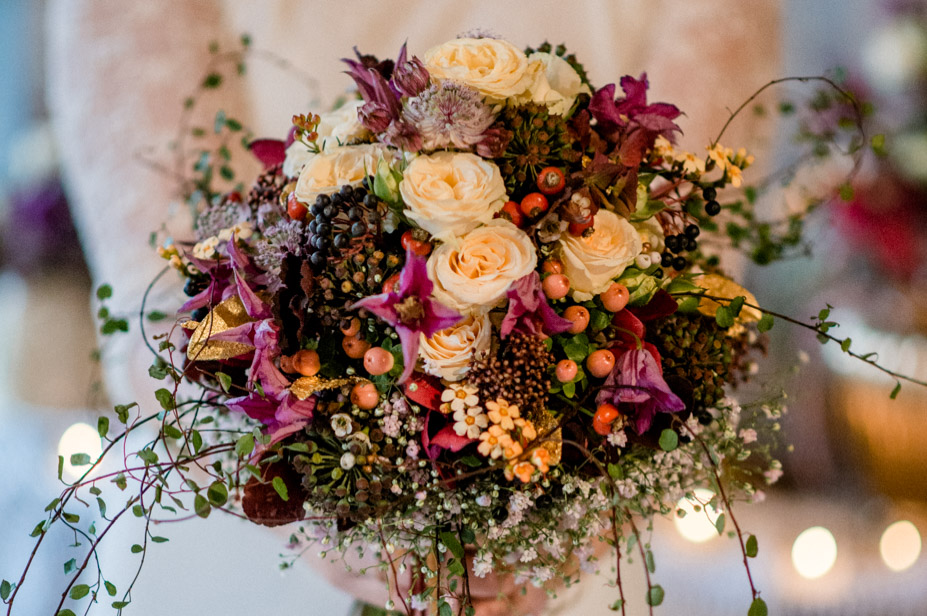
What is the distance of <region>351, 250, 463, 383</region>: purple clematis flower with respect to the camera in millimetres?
452

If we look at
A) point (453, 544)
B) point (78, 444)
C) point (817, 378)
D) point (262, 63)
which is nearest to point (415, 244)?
point (453, 544)

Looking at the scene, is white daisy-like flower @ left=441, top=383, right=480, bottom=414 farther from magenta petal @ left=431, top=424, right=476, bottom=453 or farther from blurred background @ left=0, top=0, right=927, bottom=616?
blurred background @ left=0, top=0, right=927, bottom=616

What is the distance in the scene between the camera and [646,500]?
698 mm

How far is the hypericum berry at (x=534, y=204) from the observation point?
512 millimetres

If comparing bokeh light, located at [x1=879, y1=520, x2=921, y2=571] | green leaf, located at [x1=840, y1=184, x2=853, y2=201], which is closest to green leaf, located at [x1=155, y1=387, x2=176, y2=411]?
green leaf, located at [x1=840, y1=184, x2=853, y2=201]

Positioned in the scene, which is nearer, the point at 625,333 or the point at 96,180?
the point at 625,333

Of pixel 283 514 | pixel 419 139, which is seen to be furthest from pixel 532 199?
pixel 283 514

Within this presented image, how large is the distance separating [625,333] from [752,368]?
29 centimetres

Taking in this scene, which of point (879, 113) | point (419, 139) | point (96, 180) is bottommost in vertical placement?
point (419, 139)

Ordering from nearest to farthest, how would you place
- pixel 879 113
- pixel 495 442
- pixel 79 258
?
pixel 495 442, pixel 879 113, pixel 79 258

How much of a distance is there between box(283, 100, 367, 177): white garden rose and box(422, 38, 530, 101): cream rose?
0.30 ft

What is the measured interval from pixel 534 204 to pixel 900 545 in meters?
1.31

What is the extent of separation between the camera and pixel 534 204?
0.51 meters

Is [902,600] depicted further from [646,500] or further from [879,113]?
[879,113]
